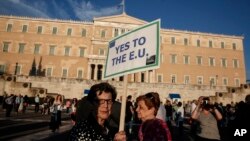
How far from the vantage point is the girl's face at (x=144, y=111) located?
115 inches

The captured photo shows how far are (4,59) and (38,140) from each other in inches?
1752

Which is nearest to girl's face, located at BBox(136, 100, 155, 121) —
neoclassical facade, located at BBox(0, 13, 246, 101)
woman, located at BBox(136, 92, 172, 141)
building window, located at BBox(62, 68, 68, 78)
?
woman, located at BBox(136, 92, 172, 141)

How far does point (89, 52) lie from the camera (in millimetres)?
48812

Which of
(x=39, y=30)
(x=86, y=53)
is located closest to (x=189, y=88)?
(x=86, y=53)

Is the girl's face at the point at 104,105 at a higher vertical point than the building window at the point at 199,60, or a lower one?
lower

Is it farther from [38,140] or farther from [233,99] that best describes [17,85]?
[233,99]

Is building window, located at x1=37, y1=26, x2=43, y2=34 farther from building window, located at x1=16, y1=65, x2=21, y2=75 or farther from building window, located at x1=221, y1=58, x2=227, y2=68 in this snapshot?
building window, located at x1=221, y1=58, x2=227, y2=68

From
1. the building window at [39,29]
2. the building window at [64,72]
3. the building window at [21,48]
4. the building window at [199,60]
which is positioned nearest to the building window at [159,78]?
the building window at [199,60]

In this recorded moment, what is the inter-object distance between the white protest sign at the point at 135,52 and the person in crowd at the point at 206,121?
265 centimetres

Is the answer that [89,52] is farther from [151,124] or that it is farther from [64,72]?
[151,124]

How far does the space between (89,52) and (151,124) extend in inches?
1848

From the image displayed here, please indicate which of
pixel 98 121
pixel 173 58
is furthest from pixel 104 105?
pixel 173 58

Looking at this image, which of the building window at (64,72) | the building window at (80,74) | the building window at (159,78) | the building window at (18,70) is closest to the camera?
the building window at (18,70)

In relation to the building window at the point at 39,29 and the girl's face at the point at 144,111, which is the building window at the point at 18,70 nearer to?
the building window at the point at 39,29
